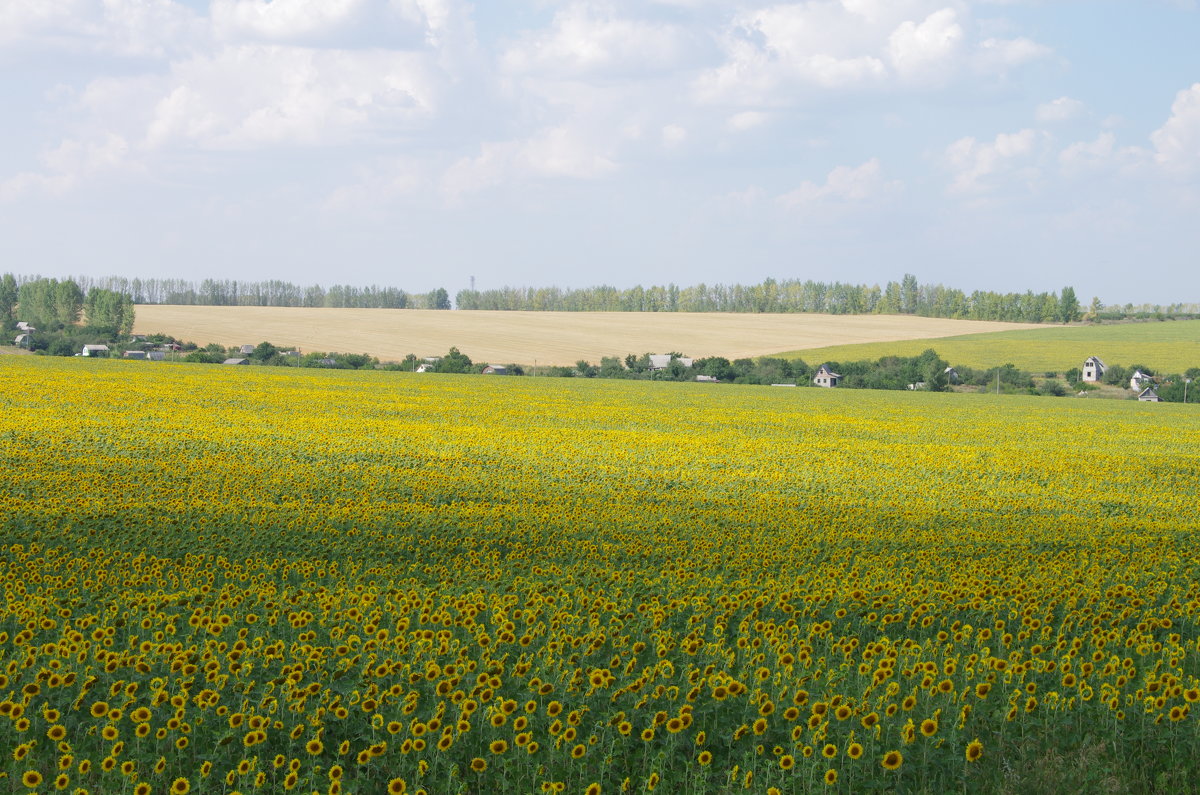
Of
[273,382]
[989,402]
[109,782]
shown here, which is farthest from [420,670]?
[989,402]

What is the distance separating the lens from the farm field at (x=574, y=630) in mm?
5969

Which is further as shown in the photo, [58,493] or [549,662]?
[58,493]

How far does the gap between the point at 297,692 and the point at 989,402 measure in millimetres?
53651

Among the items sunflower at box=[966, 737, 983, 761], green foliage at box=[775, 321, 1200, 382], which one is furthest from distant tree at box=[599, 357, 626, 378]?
sunflower at box=[966, 737, 983, 761]

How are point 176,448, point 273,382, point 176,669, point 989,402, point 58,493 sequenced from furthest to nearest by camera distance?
point 989,402
point 273,382
point 176,448
point 58,493
point 176,669

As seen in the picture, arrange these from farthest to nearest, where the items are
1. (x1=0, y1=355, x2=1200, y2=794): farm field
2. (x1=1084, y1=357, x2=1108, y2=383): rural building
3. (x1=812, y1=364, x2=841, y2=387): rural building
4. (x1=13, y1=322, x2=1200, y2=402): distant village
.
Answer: (x1=1084, y1=357, x2=1108, y2=383): rural building → (x1=812, y1=364, x2=841, y2=387): rural building → (x1=13, y1=322, x2=1200, y2=402): distant village → (x1=0, y1=355, x2=1200, y2=794): farm field

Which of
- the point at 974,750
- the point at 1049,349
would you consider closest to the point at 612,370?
the point at 1049,349

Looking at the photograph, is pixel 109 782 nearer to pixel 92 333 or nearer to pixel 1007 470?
pixel 1007 470

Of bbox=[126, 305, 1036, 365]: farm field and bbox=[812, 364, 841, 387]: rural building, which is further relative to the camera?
bbox=[126, 305, 1036, 365]: farm field

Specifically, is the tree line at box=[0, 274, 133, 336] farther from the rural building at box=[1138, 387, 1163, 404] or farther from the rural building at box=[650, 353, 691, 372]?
the rural building at box=[1138, 387, 1163, 404]

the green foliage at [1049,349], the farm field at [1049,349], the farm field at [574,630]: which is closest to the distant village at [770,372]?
the farm field at [1049,349]

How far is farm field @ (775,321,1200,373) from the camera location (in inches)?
3565

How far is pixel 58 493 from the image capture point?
1503 centimetres

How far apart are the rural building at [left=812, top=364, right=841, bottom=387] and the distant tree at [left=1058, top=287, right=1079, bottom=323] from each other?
86.3 m
